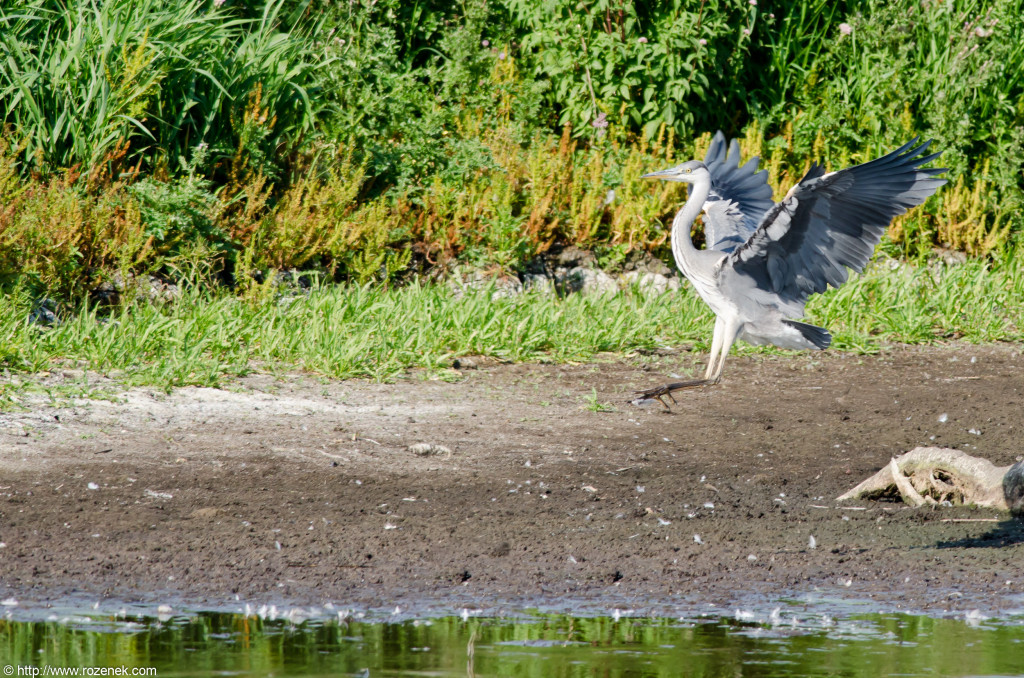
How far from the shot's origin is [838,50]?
9.73m

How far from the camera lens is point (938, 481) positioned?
5176mm

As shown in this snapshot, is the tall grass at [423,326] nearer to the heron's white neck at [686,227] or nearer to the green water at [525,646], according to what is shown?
the heron's white neck at [686,227]

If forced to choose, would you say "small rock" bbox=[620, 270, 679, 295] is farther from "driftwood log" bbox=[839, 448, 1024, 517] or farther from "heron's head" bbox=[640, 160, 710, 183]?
"driftwood log" bbox=[839, 448, 1024, 517]

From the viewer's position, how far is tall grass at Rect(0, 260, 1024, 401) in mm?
6574

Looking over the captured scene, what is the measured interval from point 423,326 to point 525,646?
3.93 metres

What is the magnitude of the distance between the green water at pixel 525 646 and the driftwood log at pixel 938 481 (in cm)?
131

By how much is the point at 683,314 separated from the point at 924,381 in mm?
1655

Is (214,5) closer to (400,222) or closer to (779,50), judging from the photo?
(400,222)

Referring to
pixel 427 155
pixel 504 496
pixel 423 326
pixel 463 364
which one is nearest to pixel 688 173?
pixel 504 496

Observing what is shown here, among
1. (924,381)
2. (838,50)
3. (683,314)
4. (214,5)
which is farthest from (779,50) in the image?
(214,5)

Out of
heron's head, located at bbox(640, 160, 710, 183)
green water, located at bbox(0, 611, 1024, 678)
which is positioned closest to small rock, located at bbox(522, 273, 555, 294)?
heron's head, located at bbox(640, 160, 710, 183)

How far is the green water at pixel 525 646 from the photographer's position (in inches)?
133

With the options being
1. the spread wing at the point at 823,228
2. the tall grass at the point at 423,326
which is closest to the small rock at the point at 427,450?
the tall grass at the point at 423,326

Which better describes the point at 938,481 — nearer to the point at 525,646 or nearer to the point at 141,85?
the point at 525,646
